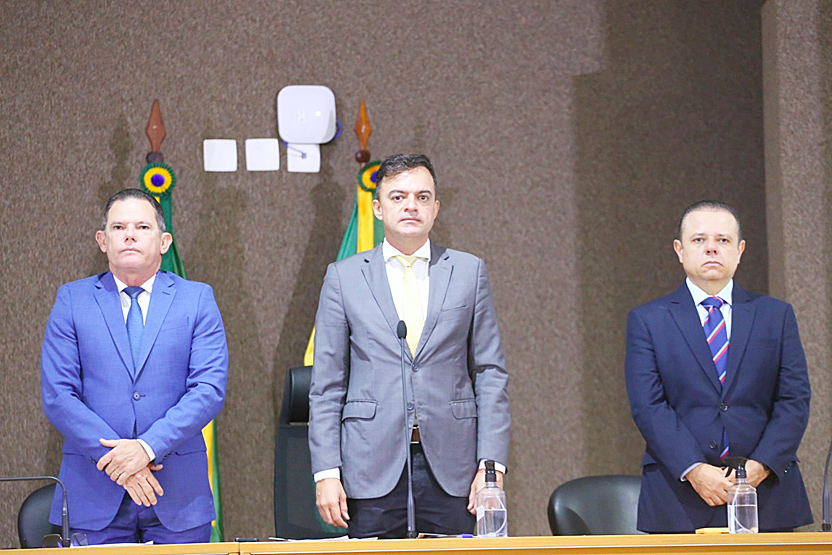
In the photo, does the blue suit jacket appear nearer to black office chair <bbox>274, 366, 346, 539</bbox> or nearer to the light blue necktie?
the light blue necktie

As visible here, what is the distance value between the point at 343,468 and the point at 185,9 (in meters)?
2.41

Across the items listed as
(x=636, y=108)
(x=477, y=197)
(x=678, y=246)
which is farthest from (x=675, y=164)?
(x=678, y=246)

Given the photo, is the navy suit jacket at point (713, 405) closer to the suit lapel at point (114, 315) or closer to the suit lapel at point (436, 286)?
the suit lapel at point (436, 286)

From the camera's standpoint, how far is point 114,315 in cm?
291

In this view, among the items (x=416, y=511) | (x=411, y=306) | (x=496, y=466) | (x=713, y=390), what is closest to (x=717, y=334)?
(x=713, y=390)

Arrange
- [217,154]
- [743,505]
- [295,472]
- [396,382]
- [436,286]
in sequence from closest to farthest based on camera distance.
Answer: [743,505], [396,382], [436,286], [295,472], [217,154]

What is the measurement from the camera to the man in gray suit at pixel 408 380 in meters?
2.79

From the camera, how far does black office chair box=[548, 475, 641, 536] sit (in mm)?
3205

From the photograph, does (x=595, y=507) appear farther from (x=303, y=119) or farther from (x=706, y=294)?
(x=303, y=119)

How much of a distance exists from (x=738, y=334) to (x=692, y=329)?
0.44 ft

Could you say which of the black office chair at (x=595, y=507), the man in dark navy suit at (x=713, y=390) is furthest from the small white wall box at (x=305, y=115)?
the black office chair at (x=595, y=507)

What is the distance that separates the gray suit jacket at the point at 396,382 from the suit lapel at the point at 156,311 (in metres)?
0.46

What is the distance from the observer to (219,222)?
427cm

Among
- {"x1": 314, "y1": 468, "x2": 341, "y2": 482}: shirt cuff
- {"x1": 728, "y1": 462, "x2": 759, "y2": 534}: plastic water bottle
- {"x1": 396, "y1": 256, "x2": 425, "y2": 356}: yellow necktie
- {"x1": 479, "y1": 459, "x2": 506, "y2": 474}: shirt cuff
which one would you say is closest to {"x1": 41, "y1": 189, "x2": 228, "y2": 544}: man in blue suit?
{"x1": 314, "y1": 468, "x2": 341, "y2": 482}: shirt cuff
